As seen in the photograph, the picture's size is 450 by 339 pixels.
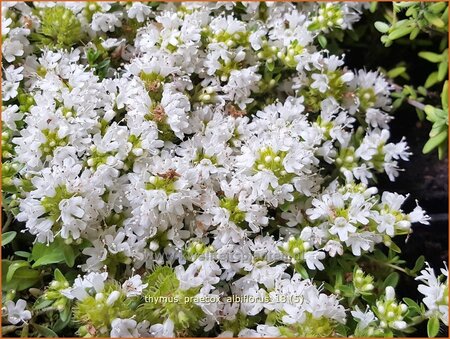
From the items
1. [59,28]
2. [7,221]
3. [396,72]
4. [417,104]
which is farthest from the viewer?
[396,72]

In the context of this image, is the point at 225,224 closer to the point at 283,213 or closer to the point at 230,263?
the point at 230,263

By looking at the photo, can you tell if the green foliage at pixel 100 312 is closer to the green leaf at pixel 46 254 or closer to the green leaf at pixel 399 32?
the green leaf at pixel 46 254

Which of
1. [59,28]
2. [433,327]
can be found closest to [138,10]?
[59,28]

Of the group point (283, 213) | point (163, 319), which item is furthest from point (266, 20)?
point (163, 319)

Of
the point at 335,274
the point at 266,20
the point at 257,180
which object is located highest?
the point at 266,20

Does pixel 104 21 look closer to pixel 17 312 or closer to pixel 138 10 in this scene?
pixel 138 10

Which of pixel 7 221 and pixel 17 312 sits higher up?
pixel 7 221
